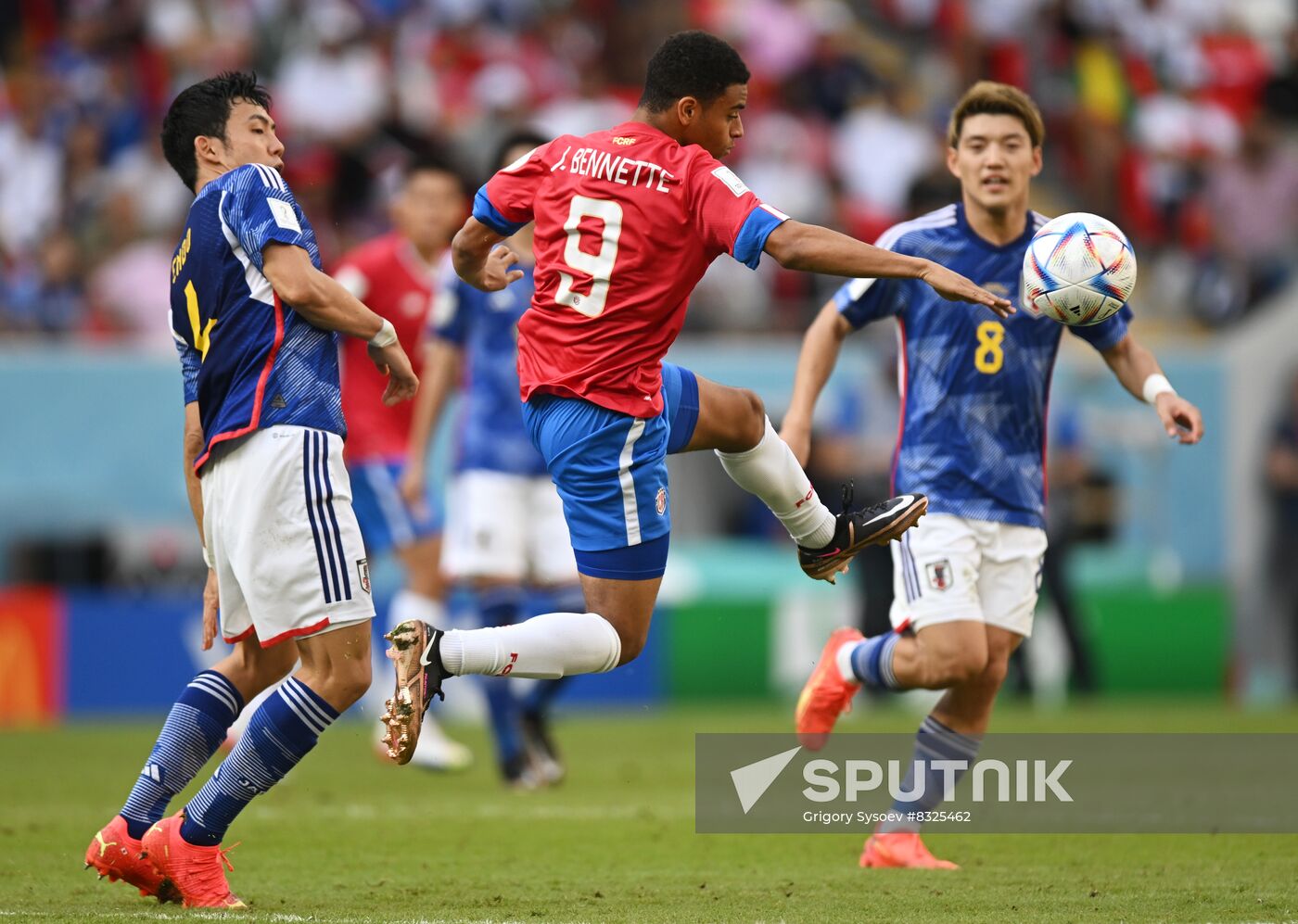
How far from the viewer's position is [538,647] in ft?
19.7

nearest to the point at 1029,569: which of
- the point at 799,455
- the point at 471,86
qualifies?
the point at 799,455

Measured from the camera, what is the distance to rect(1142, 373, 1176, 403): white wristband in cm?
696

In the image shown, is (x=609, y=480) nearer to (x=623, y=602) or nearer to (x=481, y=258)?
(x=623, y=602)

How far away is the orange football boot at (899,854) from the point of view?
6.77 m

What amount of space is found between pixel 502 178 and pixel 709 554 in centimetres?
898

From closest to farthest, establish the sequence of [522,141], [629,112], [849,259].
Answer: [849,259], [522,141], [629,112]

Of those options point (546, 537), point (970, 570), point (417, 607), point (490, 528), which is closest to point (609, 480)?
point (970, 570)

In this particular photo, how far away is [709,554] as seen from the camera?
15.1 m

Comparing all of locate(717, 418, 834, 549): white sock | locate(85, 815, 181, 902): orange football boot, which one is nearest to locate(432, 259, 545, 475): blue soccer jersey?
locate(717, 418, 834, 549): white sock

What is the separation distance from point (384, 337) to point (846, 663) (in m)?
2.28

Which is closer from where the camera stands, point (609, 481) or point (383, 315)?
point (609, 481)

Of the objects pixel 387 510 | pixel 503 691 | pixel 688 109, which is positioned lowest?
pixel 503 691

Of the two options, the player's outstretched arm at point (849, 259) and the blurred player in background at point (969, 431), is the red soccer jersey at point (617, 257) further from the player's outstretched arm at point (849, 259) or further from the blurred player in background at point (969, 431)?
the blurred player in background at point (969, 431)

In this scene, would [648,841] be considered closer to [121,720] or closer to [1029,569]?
[1029,569]
